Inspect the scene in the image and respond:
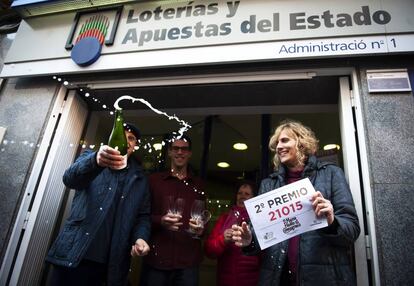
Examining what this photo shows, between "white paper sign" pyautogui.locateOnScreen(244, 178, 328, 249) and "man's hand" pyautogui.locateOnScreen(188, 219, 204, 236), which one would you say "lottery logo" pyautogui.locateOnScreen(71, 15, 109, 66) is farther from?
"white paper sign" pyautogui.locateOnScreen(244, 178, 328, 249)

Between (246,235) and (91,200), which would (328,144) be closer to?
(246,235)

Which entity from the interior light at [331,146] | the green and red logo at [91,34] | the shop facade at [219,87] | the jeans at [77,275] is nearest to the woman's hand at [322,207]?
the shop facade at [219,87]

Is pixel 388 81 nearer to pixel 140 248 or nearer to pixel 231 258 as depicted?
pixel 231 258

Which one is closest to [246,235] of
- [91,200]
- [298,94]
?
[91,200]

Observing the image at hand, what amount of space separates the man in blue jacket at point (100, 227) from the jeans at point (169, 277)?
0.71 feet

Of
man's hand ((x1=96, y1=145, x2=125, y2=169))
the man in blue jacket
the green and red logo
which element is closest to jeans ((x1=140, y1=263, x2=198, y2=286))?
the man in blue jacket

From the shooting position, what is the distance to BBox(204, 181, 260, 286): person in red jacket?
8.30 feet

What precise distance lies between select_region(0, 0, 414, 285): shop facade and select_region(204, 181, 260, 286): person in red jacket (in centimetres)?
85

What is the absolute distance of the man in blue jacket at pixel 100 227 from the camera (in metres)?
2.27

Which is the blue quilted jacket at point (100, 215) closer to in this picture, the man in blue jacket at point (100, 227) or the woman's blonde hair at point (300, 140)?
the man in blue jacket at point (100, 227)

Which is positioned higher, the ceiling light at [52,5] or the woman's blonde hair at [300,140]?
the ceiling light at [52,5]

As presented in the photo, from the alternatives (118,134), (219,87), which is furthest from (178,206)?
(219,87)

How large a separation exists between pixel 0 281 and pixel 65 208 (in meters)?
0.86

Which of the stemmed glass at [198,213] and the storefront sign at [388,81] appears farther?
the storefront sign at [388,81]
